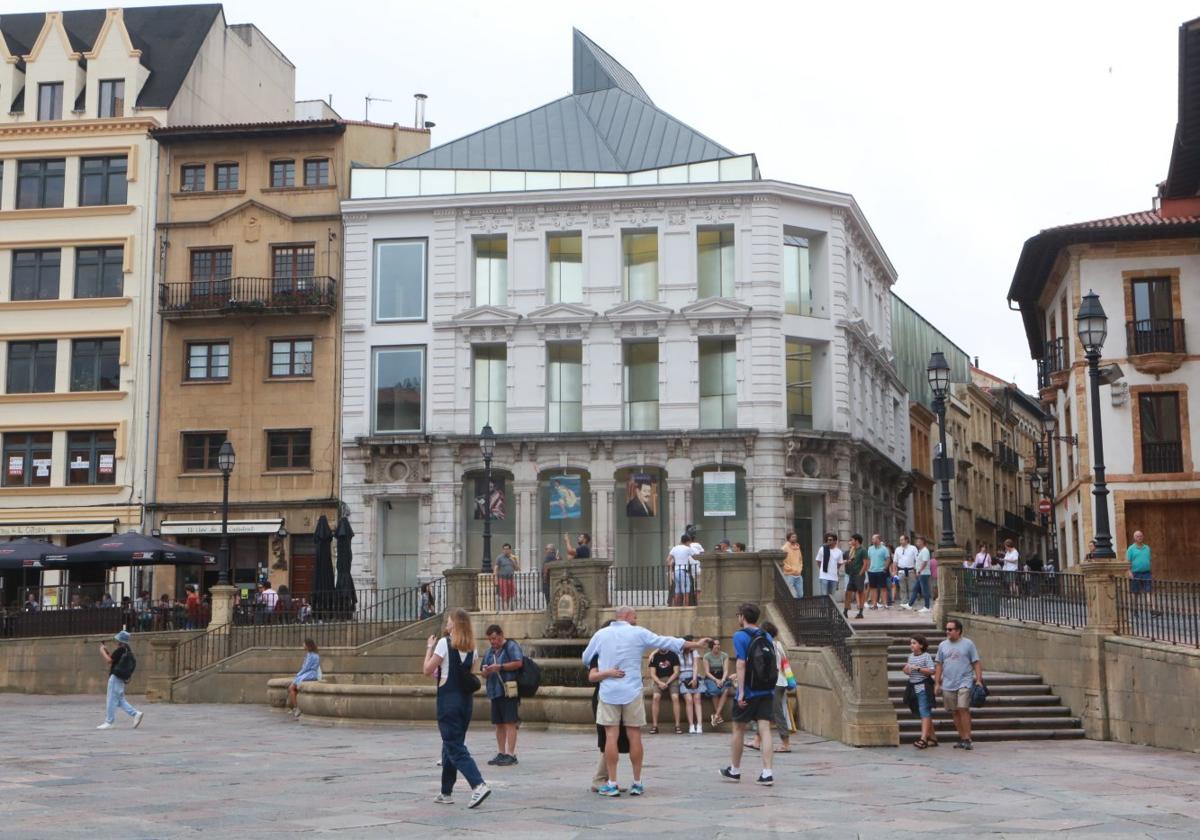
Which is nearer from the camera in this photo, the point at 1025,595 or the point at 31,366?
the point at 1025,595

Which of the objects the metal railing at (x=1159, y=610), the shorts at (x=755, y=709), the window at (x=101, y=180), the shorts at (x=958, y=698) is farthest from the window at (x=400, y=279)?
the shorts at (x=755, y=709)

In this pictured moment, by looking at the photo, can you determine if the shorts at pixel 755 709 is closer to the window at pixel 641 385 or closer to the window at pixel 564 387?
the window at pixel 641 385

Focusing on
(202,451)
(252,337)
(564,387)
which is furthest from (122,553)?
(564,387)

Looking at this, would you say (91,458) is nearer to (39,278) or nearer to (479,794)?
(39,278)

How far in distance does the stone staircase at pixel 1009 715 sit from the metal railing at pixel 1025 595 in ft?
3.41

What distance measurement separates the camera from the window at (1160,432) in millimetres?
36719

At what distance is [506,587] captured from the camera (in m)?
31.2

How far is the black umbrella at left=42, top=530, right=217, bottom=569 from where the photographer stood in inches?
1373

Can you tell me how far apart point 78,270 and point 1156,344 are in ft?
102

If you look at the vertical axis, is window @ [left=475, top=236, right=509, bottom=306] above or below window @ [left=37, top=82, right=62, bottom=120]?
below

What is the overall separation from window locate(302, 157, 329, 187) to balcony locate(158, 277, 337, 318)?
318 centimetres

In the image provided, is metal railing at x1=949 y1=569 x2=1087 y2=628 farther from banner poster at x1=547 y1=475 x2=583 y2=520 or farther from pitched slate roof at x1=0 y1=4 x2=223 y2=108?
pitched slate roof at x1=0 y1=4 x2=223 y2=108

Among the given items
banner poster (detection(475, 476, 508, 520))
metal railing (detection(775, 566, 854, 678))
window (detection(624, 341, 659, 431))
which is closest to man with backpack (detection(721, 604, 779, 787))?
metal railing (detection(775, 566, 854, 678))

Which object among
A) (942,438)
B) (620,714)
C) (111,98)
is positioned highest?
(111,98)
